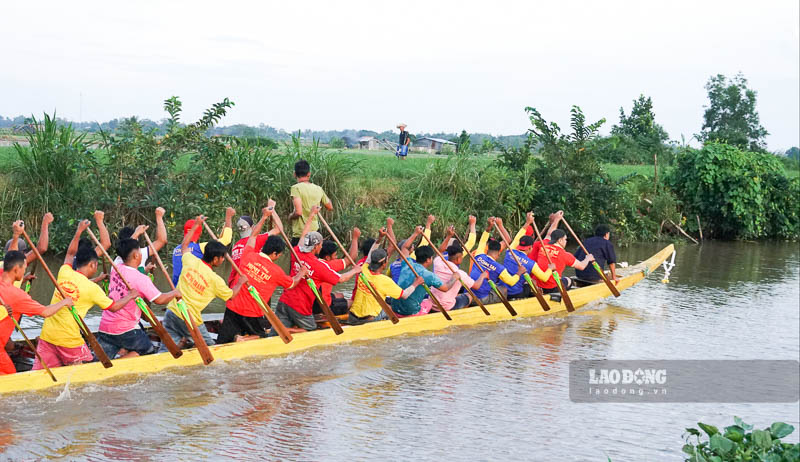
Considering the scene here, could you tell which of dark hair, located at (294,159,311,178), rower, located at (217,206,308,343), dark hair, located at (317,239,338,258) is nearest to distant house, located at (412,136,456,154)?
dark hair, located at (294,159,311,178)

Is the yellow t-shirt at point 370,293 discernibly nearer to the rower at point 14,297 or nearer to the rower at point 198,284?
the rower at point 198,284

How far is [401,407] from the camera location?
7.81 metres

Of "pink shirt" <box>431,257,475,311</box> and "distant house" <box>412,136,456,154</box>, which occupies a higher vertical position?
"distant house" <box>412,136,456,154</box>

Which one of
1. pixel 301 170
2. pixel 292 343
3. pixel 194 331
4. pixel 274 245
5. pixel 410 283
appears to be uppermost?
pixel 301 170

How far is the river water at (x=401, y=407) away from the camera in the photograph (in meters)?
6.61

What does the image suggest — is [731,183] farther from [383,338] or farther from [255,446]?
[255,446]

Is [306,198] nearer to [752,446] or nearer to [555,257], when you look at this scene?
[555,257]

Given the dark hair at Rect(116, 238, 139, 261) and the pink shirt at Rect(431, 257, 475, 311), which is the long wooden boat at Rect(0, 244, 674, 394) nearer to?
the pink shirt at Rect(431, 257, 475, 311)

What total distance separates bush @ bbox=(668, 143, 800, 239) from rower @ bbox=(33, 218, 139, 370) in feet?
56.7

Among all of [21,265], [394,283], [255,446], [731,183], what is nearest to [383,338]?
[394,283]

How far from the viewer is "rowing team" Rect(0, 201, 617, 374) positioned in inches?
284

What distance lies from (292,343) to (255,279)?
2.79 feet

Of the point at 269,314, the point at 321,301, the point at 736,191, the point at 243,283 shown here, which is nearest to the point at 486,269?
the point at 321,301

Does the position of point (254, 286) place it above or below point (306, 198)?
below
